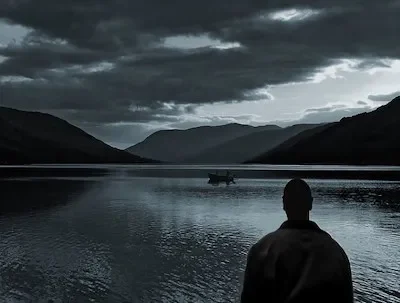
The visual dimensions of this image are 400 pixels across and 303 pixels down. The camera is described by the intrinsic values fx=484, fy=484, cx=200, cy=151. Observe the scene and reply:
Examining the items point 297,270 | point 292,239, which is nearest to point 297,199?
point 292,239

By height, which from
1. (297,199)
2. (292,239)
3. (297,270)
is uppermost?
(297,199)

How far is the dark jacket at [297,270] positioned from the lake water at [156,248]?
2441 cm

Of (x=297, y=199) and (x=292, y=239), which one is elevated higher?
(x=297, y=199)

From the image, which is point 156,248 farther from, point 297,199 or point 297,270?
point 297,270

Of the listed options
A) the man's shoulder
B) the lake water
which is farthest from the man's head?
the lake water

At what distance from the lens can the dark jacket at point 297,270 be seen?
215 inches

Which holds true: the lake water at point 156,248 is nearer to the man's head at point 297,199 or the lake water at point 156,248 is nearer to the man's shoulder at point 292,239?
the man's head at point 297,199

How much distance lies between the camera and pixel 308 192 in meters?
6.00

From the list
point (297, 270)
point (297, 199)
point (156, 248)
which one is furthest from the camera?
point (156, 248)

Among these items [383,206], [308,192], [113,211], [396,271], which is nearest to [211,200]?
[113,211]

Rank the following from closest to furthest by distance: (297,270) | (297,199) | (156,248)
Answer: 1. (297,270)
2. (297,199)
3. (156,248)

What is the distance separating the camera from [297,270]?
18.0 feet

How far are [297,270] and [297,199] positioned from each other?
928 millimetres

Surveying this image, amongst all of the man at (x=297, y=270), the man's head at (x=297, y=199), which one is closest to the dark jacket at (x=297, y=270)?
the man at (x=297, y=270)
